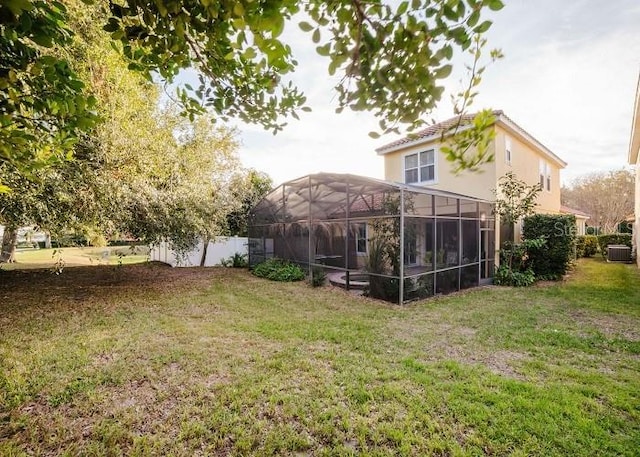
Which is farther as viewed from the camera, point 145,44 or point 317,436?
point 317,436

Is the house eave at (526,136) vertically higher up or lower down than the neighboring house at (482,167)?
higher up

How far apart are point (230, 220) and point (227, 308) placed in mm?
9341

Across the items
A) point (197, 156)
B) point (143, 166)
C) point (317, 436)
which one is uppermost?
point (197, 156)

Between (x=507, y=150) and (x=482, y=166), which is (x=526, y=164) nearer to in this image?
(x=507, y=150)

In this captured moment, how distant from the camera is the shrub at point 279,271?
1067cm

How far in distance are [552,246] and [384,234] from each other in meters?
7.13

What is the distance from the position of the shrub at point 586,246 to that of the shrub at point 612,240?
0.28 meters

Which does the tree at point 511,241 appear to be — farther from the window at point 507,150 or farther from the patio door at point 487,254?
the window at point 507,150

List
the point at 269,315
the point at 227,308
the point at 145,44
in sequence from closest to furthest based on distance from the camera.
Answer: the point at 145,44 < the point at 269,315 < the point at 227,308

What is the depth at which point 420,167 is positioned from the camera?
39.1 ft

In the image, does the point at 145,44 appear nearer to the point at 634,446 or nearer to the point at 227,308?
the point at 634,446

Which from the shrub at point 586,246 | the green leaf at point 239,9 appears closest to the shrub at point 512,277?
the shrub at point 586,246

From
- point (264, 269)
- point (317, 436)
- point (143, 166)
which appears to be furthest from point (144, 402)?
point (264, 269)

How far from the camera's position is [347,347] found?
15.2ft
